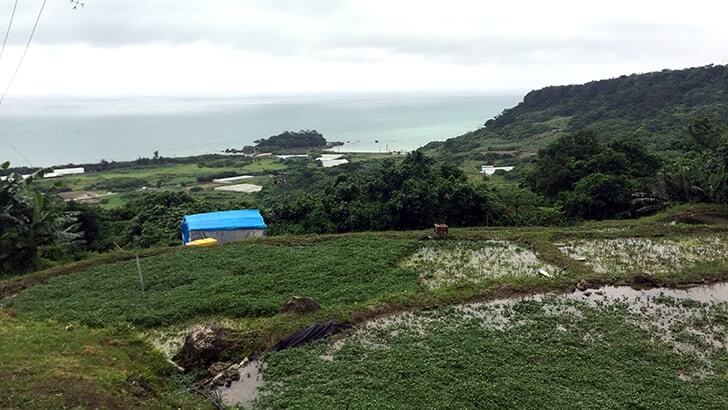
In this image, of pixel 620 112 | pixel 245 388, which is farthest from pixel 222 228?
pixel 620 112

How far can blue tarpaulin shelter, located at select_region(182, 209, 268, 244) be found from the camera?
1731cm

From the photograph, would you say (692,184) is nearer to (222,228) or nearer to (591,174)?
(591,174)

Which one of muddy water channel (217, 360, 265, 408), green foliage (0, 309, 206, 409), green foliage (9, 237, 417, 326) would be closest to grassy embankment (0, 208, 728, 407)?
green foliage (9, 237, 417, 326)

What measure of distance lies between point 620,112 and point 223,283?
6175 cm

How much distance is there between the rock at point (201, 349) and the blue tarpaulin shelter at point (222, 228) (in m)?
8.79

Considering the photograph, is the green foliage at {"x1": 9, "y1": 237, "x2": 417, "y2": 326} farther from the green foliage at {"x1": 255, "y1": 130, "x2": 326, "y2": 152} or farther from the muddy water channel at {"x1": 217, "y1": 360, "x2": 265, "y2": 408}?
the green foliage at {"x1": 255, "y1": 130, "x2": 326, "y2": 152}

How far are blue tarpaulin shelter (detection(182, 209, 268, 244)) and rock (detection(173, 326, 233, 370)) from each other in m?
8.79

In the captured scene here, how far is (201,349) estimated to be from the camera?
874cm

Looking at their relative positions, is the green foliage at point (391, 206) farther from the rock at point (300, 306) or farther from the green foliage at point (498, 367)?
the green foliage at point (498, 367)

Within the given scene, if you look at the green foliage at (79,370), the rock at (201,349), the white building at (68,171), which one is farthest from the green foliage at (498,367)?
the white building at (68,171)

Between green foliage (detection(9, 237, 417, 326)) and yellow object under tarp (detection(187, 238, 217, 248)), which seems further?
yellow object under tarp (detection(187, 238, 217, 248))

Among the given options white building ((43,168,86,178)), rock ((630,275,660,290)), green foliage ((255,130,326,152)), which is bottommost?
rock ((630,275,660,290))

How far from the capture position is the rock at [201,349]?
8.73m

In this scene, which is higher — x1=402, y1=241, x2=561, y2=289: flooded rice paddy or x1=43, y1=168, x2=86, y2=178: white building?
x1=43, y1=168, x2=86, y2=178: white building
